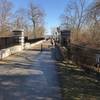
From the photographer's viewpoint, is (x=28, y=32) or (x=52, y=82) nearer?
(x=52, y=82)

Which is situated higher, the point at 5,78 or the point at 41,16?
the point at 41,16

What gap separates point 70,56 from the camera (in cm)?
1873

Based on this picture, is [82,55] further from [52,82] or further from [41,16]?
[41,16]

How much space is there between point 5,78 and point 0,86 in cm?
146

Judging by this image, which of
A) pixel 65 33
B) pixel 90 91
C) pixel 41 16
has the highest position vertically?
pixel 41 16

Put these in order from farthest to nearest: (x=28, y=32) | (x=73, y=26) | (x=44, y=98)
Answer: (x=28, y=32) → (x=73, y=26) → (x=44, y=98)

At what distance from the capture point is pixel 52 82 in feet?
30.1

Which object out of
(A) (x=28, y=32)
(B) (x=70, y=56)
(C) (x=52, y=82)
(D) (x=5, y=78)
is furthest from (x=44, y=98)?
(A) (x=28, y=32)

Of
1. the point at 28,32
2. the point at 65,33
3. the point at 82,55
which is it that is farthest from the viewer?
the point at 28,32

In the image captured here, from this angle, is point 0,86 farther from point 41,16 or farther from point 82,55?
point 41,16

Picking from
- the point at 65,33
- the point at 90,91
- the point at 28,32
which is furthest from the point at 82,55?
the point at 28,32

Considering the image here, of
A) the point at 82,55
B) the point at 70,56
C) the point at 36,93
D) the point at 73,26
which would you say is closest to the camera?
the point at 36,93

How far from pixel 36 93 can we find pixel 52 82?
1829 millimetres

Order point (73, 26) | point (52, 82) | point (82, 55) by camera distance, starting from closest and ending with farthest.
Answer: point (52, 82)
point (82, 55)
point (73, 26)
